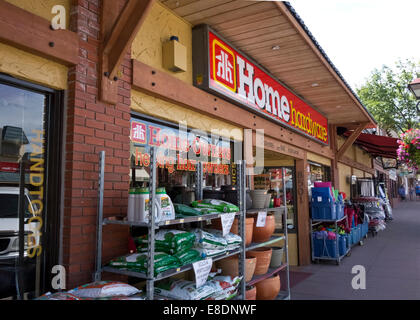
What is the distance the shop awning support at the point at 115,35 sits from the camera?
281cm

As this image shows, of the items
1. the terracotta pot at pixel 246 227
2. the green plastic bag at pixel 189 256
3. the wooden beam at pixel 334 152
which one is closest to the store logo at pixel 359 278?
the terracotta pot at pixel 246 227

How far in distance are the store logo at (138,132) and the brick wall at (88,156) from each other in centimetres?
31

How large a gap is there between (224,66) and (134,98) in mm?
1651

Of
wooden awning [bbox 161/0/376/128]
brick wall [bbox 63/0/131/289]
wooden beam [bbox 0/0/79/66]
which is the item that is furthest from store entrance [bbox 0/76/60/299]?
wooden awning [bbox 161/0/376/128]

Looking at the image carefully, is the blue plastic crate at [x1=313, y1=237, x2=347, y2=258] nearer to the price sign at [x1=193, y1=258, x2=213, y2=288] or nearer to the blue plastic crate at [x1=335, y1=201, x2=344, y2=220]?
the blue plastic crate at [x1=335, y1=201, x2=344, y2=220]

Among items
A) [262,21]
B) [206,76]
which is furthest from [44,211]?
[262,21]

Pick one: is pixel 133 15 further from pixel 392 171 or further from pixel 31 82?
pixel 392 171

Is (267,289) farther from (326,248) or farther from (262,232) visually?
(326,248)

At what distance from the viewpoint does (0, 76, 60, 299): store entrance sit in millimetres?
2447

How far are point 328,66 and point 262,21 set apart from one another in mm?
1994

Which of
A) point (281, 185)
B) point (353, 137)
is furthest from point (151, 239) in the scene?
point (353, 137)

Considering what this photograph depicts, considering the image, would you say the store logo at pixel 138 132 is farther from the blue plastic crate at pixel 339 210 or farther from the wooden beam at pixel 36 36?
the blue plastic crate at pixel 339 210

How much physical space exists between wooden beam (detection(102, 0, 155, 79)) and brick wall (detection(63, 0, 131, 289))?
0.11 meters

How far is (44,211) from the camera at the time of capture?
2.67m
